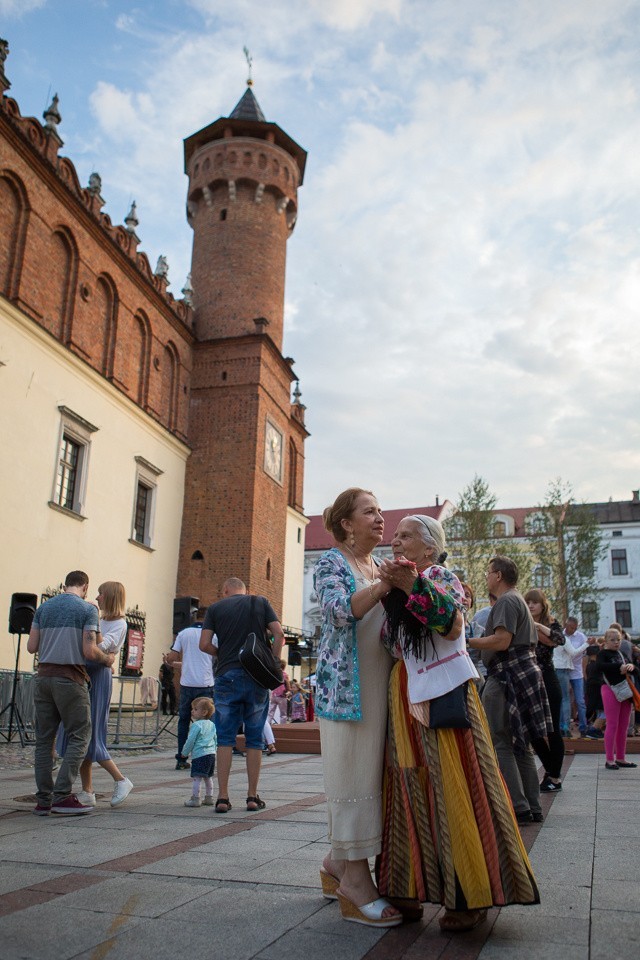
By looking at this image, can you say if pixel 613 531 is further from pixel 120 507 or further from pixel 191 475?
pixel 120 507

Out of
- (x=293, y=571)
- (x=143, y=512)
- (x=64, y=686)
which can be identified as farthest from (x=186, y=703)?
(x=293, y=571)

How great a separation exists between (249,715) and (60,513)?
A: 13.3 meters

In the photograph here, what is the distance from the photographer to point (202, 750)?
6.14 metres

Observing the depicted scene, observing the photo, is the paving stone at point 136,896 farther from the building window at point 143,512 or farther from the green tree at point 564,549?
the green tree at point 564,549

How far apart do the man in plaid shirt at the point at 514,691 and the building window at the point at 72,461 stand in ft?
47.8

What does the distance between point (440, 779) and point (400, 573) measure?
763mm

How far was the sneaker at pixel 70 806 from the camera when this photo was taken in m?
5.38

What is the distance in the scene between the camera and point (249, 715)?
5863 mm

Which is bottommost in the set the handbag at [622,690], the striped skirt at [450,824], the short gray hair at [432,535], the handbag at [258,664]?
the striped skirt at [450,824]

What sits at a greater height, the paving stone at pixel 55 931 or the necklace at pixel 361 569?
the necklace at pixel 361 569

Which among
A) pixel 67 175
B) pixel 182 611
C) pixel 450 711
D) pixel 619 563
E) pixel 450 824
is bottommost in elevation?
pixel 450 824

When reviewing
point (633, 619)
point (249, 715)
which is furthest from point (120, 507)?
point (633, 619)

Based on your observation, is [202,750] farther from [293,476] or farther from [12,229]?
[293,476]

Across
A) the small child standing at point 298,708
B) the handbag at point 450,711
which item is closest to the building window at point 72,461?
the small child standing at point 298,708
